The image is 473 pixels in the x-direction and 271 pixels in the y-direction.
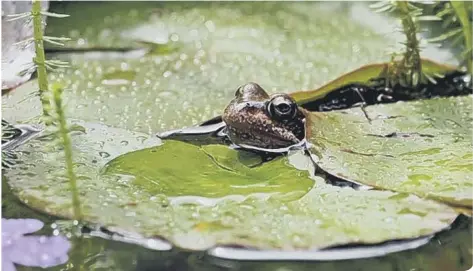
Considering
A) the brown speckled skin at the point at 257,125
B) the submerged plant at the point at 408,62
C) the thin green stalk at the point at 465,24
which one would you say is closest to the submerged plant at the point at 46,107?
the brown speckled skin at the point at 257,125

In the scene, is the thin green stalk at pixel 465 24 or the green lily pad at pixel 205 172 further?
the thin green stalk at pixel 465 24

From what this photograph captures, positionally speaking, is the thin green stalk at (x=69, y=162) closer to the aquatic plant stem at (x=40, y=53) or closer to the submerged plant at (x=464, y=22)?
the aquatic plant stem at (x=40, y=53)

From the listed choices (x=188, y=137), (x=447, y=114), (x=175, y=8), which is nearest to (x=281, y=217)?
(x=188, y=137)

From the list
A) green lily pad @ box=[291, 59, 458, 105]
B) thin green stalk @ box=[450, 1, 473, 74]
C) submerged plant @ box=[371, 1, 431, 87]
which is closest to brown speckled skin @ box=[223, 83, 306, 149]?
green lily pad @ box=[291, 59, 458, 105]

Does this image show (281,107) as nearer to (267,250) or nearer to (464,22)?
(267,250)

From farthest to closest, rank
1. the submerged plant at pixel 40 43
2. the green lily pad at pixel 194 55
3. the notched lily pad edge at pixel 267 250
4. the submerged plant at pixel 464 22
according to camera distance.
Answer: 1. the submerged plant at pixel 464 22
2. the green lily pad at pixel 194 55
3. the submerged plant at pixel 40 43
4. the notched lily pad edge at pixel 267 250

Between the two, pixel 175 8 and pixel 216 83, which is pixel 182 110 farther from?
pixel 175 8
